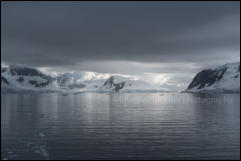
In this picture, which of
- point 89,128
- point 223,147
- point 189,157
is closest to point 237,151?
point 223,147

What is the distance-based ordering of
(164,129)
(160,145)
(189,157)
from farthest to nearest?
(164,129)
(160,145)
(189,157)

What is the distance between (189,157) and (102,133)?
20.0 metres

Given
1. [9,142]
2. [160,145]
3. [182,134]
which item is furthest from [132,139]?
[9,142]

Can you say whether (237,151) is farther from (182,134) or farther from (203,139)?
(182,134)

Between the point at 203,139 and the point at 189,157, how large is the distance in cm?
1158

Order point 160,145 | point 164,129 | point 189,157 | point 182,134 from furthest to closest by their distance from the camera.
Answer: point 164,129
point 182,134
point 160,145
point 189,157

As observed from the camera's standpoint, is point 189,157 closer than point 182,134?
Yes

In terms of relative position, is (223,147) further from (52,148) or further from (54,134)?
(54,134)

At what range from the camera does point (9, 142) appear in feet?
139

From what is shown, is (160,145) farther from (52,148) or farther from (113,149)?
(52,148)

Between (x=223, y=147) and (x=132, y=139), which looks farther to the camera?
(x=132, y=139)

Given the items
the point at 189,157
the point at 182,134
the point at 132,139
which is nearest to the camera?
the point at 189,157

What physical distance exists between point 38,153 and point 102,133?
53.7ft

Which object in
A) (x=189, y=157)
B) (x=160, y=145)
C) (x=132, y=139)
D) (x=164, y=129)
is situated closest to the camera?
(x=189, y=157)
